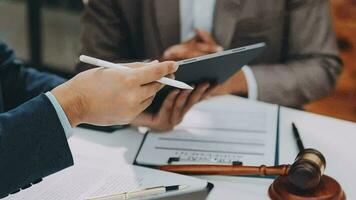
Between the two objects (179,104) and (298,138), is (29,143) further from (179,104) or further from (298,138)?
(298,138)

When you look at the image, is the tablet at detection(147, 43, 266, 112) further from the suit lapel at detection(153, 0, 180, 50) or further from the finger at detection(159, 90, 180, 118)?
the suit lapel at detection(153, 0, 180, 50)

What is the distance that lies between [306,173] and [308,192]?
0.04 metres

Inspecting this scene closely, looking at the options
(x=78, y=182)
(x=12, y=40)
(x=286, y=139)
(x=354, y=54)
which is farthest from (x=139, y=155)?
(x=12, y=40)

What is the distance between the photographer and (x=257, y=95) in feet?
5.09

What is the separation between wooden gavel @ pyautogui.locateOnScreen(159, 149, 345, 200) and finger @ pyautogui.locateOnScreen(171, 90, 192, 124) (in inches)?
8.7

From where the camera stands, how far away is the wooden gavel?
93 cm

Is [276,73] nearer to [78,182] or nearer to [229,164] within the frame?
[229,164]

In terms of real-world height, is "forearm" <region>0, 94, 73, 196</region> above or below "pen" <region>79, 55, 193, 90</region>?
below

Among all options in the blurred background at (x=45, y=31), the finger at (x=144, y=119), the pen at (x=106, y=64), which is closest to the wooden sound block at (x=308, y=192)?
the pen at (x=106, y=64)

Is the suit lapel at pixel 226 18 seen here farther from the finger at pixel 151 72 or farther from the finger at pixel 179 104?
the finger at pixel 151 72

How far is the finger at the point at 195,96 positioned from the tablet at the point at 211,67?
0.05 feet

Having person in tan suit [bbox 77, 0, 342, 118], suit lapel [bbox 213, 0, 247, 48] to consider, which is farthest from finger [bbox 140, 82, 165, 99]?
suit lapel [bbox 213, 0, 247, 48]

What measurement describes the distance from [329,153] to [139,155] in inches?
14.7

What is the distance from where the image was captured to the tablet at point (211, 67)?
3.42 feet
